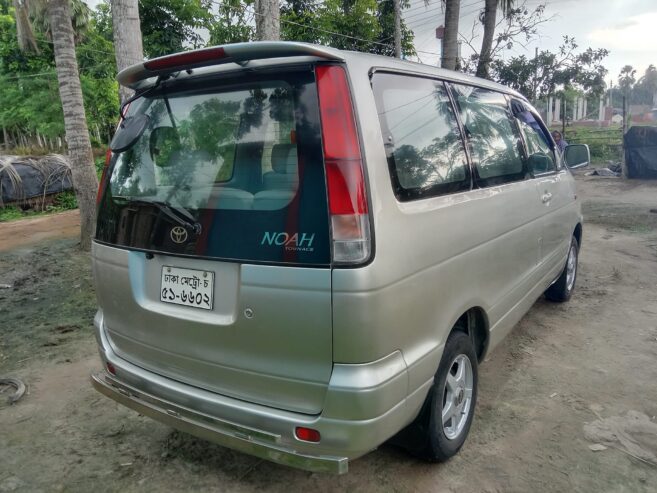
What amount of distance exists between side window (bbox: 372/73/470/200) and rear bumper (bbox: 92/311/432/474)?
2.47ft

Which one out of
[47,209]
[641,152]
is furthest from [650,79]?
[47,209]

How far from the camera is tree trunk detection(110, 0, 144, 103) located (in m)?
5.33

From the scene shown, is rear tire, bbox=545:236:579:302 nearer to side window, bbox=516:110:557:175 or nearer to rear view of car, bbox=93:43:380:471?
side window, bbox=516:110:557:175

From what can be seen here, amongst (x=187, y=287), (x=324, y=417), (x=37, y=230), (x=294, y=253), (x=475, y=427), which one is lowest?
(x=475, y=427)

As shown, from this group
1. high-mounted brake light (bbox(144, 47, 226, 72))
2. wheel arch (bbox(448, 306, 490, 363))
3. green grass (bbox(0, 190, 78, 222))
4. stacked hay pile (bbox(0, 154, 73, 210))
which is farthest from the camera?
stacked hay pile (bbox(0, 154, 73, 210))

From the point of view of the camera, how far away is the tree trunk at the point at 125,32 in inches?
210

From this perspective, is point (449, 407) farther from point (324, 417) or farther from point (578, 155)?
point (578, 155)

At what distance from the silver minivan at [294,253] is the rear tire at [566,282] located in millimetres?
2503

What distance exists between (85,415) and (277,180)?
2177mm

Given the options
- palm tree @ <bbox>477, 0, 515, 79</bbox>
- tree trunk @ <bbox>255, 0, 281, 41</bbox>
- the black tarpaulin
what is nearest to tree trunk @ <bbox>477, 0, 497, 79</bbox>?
palm tree @ <bbox>477, 0, 515, 79</bbox>

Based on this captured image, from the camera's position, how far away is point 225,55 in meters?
2.04

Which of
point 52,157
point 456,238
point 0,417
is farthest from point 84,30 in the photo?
point 456,238

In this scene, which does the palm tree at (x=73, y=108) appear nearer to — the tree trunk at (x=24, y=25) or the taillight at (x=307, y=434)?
the tree trunk at (x=24, y=25)

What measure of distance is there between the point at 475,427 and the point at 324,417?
141cm
